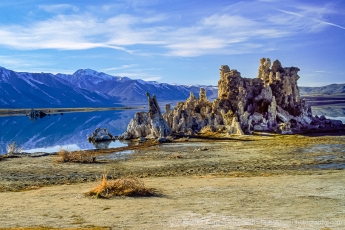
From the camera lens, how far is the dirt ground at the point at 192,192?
10.7m

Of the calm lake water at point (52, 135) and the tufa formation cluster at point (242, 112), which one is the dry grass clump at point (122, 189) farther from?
the tufa formation cluster at point (242, 112)

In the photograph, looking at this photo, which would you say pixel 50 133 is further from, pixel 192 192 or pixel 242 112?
pixel 192 192

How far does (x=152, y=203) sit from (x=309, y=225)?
17.3ft

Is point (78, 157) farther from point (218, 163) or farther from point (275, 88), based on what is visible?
point (275, 88)

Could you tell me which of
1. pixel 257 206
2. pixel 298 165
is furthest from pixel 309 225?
pixel 298 165

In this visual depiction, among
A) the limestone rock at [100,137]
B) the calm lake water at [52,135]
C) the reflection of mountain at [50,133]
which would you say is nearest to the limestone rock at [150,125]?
the limestone rock at [100,137]

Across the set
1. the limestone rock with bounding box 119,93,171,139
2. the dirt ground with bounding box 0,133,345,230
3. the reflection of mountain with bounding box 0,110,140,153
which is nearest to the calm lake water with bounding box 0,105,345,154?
the reflection of mountain with bounding box 0,110,140,153

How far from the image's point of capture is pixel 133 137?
154 ft

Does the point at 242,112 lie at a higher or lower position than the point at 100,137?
higher

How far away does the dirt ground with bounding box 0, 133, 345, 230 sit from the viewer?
10719 mm

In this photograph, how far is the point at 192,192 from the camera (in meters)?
14.7

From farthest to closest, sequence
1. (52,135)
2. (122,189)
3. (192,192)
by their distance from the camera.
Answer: (52,135)
(192,192)
(122,189)

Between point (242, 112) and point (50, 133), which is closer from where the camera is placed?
point (242, 112)

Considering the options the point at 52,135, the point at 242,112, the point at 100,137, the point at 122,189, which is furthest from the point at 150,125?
the point at 122,189
